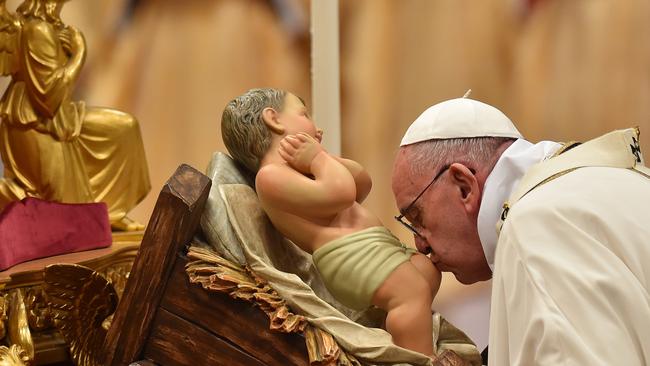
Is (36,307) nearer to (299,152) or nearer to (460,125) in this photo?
(299,152)

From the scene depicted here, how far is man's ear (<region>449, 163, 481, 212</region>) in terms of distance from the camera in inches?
74.5

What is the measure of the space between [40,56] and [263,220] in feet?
6.68

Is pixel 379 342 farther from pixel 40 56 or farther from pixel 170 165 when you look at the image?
pixel 170 165

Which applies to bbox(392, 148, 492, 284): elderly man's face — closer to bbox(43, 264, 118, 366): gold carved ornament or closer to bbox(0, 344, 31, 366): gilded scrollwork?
bbox(43, 264, 118, 366): gold carved ornament

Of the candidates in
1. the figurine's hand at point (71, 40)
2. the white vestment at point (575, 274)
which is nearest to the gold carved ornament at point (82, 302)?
the white vestment at point (575, 274)

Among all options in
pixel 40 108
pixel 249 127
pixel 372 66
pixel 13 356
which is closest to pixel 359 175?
pixel 249 127

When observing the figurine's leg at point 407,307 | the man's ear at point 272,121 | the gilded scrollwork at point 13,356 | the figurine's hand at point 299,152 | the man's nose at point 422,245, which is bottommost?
the gilded scrollwork at point 13,356

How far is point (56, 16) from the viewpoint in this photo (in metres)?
3.92

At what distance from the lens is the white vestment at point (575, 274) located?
1393 millimetres

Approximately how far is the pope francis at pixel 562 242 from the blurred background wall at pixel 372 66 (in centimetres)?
286

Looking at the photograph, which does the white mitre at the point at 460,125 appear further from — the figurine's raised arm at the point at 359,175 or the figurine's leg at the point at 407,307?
the figurine's leg at the point at 407,307

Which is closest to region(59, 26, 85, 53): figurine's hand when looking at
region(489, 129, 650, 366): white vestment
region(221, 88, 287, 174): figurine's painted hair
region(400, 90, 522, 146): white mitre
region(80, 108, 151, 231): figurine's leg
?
region(80, 108, 151, 231): figurine's leg

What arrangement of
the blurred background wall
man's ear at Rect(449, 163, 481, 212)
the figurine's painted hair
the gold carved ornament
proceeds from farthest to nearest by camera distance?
A: the blurred background wall → the gold carved ornament → the figurine's painted hair → man's ear at Rect(449, 163, 481, 212)

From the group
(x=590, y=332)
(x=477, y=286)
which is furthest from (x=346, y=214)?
(x=477, y=286)
